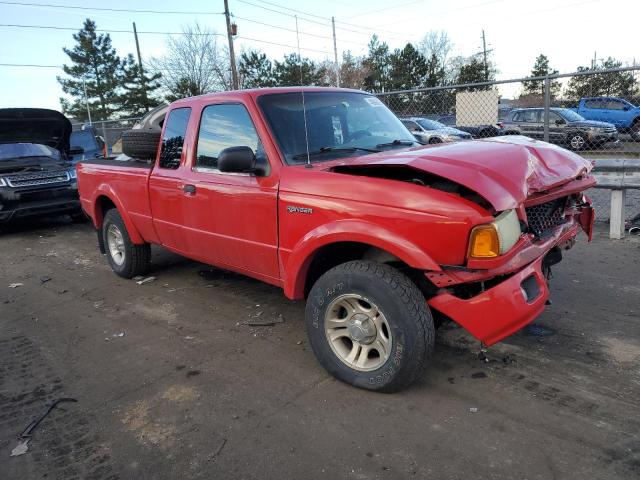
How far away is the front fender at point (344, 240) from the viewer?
9.19ft

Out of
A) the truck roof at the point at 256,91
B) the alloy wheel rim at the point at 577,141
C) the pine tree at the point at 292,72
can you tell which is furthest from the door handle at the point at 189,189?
the pine tree at the point at 292,72

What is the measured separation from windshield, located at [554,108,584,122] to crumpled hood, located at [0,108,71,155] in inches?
355

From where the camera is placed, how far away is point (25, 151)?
938 centimetres

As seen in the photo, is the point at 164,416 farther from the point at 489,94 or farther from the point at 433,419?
the point at 489,94

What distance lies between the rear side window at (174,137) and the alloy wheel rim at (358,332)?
2240 millimetres

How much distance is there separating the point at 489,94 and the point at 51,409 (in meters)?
8.88

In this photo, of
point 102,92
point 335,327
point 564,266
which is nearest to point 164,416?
point 335,327

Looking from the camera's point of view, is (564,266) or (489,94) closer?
(564,266)

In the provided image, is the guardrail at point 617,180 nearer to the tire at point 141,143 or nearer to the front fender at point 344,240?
the front fender at point 344,240

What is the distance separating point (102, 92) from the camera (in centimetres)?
4859

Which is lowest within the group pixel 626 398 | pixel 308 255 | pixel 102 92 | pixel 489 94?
pixel 626 398

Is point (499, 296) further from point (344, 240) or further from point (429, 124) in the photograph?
point (429, 124)

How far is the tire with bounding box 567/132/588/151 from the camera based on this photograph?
764 centimetres

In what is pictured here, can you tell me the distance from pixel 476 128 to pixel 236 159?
816cm
